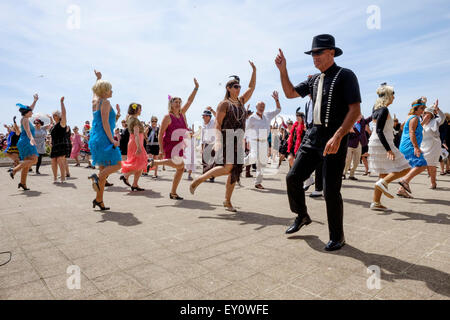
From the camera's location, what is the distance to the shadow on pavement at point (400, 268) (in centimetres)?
229

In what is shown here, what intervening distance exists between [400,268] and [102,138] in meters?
4.69

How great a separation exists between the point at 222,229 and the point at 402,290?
7.28 ft

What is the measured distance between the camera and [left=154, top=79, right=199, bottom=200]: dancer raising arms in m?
6.05

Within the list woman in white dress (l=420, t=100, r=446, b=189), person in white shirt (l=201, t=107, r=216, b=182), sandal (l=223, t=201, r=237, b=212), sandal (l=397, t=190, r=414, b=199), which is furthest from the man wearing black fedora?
person in white shirt (l=201, t=107, r=216, b=182)

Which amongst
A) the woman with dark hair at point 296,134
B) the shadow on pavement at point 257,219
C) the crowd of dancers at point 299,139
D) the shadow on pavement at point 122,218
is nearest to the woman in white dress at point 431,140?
the crowd of dancers at point 299,139

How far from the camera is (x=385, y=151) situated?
16.8 ft

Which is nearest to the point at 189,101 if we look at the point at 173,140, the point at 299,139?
the point at 173,140

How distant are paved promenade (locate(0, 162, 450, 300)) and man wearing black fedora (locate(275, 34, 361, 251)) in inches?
20.3

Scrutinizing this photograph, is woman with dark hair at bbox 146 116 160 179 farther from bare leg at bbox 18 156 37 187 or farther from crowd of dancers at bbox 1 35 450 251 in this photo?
bare leg at bbox 18 156 37 187

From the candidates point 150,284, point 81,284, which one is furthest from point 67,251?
point 150,284

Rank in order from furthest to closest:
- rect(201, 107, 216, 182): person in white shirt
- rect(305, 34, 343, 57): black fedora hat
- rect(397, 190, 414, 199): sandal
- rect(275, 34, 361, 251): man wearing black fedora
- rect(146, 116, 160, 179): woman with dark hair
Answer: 1. rect(146, 116, 160, 179): woman with dark hair
2. rect(201, 107, 216, 182): person in white shirt
3. rect(397, 190, 414, 199): sandal
4. rect(305, 34, 343, 57): black fedora hat
5. rect(275, 34, 361, 251): man wearing black fedora

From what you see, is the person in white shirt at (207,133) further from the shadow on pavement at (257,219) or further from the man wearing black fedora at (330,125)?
the man wearing black fedora at (330,125)

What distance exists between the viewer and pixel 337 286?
7.43 feet
